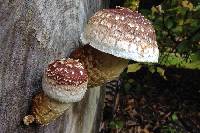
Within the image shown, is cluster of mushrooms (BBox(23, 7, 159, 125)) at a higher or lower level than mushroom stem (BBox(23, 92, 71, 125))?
higher

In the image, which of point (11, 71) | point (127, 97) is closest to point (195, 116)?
point (127, 97)

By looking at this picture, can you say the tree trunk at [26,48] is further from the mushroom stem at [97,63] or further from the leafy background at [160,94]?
the leafy background at [160,94]

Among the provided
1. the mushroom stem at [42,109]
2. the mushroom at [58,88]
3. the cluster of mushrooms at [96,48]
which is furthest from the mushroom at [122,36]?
the mushroom stem at [42,109]

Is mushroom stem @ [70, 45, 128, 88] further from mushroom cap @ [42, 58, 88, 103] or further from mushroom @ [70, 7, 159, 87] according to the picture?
mushroom cap @ [42, 58, 88, 103]

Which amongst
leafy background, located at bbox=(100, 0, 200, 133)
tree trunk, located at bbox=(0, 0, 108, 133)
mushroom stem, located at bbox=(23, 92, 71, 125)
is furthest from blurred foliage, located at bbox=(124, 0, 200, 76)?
mushroom stem, located at bbox=(23, 92, 71, 125)

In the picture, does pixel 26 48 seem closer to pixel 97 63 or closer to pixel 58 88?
pixel 58 88

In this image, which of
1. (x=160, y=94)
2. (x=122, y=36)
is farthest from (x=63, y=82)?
(x=160, y=94)

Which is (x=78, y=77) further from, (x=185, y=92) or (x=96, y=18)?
(x=185, y=92)
